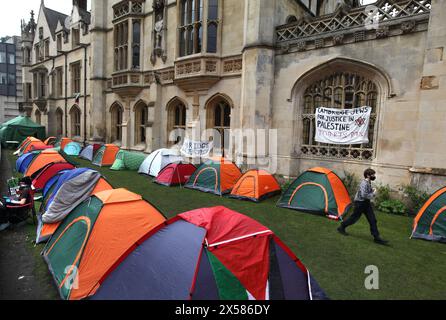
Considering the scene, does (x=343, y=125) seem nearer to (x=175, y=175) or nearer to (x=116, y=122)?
(x=175, y=175)

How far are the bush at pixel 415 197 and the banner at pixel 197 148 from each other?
28.3 feet

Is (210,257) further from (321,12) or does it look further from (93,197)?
(321,12)

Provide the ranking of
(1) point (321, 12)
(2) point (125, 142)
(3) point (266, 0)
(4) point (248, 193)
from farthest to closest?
1. (2) point (125, 142)
2. (1) point (321, 12)
3. (3) point (266, 0)
4. (4) point (248, 193)

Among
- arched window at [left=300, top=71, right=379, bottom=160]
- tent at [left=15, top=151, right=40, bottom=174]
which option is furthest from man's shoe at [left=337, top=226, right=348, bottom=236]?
tent at [left=15, top=151, right=40, bottom=174]

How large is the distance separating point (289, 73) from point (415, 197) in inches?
248

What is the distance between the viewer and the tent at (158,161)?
527 inches

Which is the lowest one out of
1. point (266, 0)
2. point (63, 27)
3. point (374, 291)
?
point (374, 291)

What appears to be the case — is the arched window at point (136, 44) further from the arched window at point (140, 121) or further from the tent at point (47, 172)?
the tent at point (47, 172)

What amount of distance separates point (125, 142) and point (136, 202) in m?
15.3

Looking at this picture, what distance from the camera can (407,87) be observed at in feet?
28.2

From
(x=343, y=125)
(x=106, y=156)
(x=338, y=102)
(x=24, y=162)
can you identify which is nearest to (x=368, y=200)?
(x=343, y=125)

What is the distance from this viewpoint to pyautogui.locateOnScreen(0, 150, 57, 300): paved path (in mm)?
4121

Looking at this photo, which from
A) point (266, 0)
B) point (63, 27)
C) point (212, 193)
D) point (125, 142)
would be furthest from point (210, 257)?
point (63, 27)

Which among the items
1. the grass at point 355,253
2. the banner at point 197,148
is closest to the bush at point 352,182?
the grass at point 355,253
